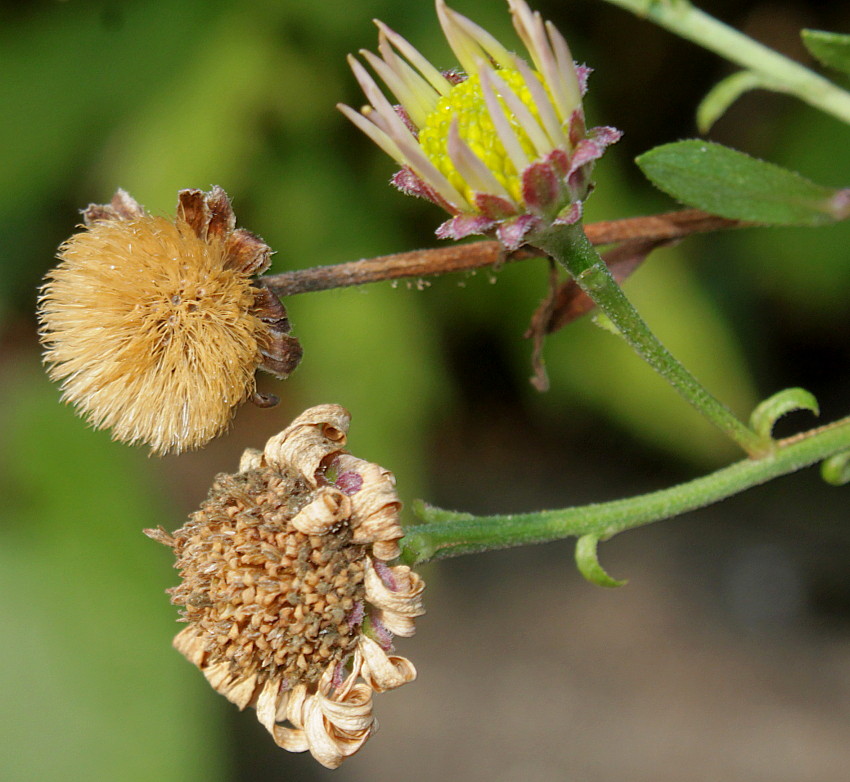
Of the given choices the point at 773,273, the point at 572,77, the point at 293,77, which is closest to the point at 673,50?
the point at 773,273

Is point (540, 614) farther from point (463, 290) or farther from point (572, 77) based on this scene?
point (572, 77)

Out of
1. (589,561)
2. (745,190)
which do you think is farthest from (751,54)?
(589,561)

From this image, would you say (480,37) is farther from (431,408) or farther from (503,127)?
(431,408)

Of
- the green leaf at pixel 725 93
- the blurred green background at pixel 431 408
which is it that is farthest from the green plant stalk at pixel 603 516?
the blurred green background at pixel 431 408

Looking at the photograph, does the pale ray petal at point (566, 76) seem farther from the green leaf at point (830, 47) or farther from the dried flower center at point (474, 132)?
the green leaf at point (830, 47)

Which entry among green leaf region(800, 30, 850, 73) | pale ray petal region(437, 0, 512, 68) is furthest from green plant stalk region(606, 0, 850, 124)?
pale ray petal region(437, 0, 512, 68)

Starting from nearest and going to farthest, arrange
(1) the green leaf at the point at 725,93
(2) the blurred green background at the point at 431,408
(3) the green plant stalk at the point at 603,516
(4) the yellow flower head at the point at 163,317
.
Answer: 1. (4) the yellow flower head at the point at 163,317
2. (3) the green plant stalk at the point at 603,516
3. (1) the green leaf at the point at 725,93
4. (2) the blurred green background at the point at 431,408
